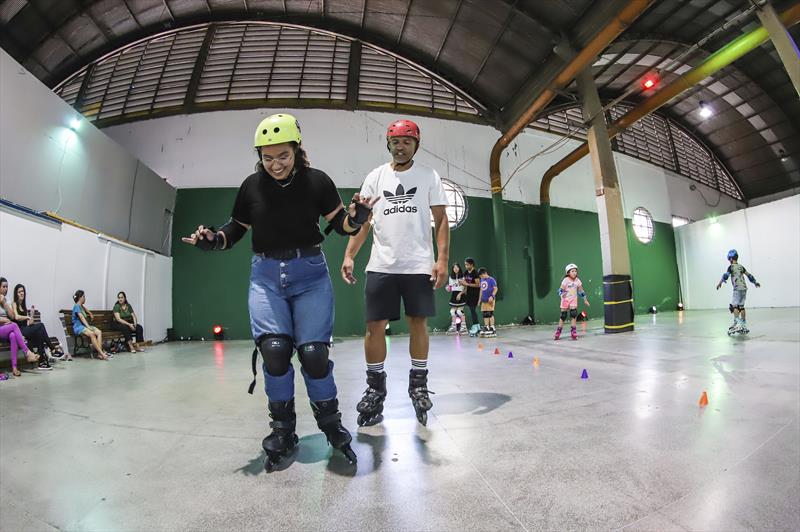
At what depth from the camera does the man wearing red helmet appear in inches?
84.3

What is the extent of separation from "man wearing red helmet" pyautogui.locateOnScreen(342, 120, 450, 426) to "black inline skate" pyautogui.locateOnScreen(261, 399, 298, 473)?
523 millimetres

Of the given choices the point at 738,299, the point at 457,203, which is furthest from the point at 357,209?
the point at 457,203

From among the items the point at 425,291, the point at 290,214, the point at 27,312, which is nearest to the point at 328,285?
the point at 290,214

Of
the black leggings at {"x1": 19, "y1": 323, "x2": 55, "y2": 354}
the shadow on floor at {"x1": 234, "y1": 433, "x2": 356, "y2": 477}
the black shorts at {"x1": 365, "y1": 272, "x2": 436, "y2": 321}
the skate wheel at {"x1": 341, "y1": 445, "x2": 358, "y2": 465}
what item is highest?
the black shorts at {"x1": 365, "y1": 272, "x2": 436, "y2": 321}

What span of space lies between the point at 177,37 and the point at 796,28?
1652 centimetres

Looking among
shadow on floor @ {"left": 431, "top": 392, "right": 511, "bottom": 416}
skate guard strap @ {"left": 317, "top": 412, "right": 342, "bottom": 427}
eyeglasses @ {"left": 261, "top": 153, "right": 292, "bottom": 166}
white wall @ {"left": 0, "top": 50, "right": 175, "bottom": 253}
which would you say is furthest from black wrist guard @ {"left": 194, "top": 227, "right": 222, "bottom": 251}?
white wall @ {"left": 0, "top": 50, "right": 175, "bottom": 253}

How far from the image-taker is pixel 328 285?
1761 mm

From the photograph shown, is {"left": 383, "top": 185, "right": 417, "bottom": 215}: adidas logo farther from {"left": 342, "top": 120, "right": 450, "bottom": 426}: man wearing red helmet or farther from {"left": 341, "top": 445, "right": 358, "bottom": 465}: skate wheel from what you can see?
{"left": 341, "top": 445, "right": 358, "bottom": 465}: skate wheel

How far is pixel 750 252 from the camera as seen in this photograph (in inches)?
529

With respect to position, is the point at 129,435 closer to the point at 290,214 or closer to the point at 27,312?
the point at 290,214

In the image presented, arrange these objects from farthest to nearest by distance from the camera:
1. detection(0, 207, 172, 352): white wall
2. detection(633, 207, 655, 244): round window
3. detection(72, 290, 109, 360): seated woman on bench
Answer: detection(633, 207, 655, 244): round window, detection(72, 290, 109, 360): seated woman on bench, detection(0, 207, 172, 352): white wall

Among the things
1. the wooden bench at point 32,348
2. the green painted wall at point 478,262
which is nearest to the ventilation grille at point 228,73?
the green painted wall at point 478,262

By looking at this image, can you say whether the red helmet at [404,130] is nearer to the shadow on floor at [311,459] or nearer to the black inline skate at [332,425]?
the black inline skate at [332,425]

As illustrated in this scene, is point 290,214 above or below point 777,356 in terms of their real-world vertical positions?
above
